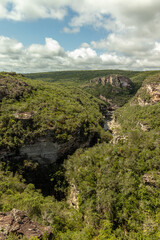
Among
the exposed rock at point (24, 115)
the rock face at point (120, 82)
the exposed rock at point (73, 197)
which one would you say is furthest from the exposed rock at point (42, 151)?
the rock face at point (120, 82)

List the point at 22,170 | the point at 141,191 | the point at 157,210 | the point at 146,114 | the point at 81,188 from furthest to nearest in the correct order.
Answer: the point at 146,114
the point at 22,170
the point at 81,188
the point at 141,191
the point at 157,210

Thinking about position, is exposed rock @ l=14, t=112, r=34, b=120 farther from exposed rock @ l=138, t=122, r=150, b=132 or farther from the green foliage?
exposed rock @ l=138, t=122, r=150, b=132

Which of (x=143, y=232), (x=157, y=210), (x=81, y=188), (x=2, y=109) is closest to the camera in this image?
(x=143, y=232)

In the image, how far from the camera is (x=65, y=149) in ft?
144

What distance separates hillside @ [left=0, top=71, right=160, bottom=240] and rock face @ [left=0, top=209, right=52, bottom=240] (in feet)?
10.7

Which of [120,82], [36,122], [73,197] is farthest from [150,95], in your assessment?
[73,197]

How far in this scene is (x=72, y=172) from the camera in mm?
36438

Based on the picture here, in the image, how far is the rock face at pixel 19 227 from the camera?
15970 millimetres

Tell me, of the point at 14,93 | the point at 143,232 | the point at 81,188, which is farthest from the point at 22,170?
the point at 143,232

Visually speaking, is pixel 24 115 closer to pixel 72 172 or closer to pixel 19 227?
pixel 72 172

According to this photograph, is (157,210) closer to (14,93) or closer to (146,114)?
(14,93)

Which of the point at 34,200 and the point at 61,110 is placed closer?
the point at 34,200

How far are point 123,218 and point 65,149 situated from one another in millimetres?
25668

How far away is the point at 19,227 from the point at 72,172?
2060 cm
